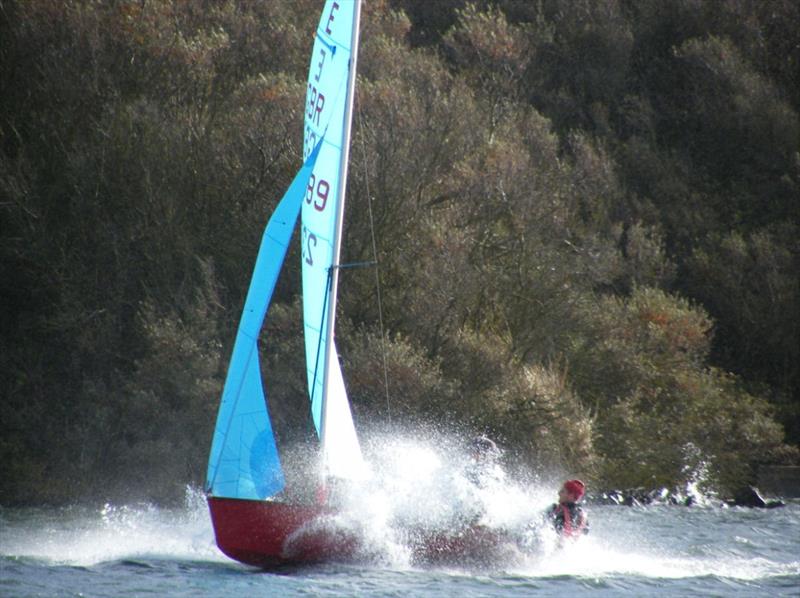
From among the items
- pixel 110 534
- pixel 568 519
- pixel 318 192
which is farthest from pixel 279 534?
pixel 110 534

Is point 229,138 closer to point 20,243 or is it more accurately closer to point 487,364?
point 20,243

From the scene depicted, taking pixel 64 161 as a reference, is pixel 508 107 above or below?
above

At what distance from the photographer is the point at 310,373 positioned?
13.4 m

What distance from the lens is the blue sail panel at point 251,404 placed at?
A: 41.8ft

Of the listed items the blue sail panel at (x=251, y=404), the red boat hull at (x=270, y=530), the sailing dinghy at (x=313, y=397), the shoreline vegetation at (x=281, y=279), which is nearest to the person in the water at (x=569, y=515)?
the sailing dinghy at (x=313, y=397)

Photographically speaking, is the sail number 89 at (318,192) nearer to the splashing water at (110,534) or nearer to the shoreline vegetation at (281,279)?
the splashing water at (110,534)

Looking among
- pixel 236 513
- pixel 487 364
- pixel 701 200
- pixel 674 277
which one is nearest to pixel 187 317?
pixel 487 364

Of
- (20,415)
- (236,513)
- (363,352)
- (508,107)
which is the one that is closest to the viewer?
(236,513)

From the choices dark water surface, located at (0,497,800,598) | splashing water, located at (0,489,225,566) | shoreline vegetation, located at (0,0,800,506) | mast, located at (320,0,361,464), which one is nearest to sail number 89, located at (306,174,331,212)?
mast, located at (320,0,361,464)

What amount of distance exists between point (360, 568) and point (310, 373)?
2120 millimetres

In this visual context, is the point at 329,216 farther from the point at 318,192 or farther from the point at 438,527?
the point at 438,527

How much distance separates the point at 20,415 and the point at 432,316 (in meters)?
7.58

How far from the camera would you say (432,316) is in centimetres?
2200

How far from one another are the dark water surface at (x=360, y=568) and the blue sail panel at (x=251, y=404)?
0.99 m
